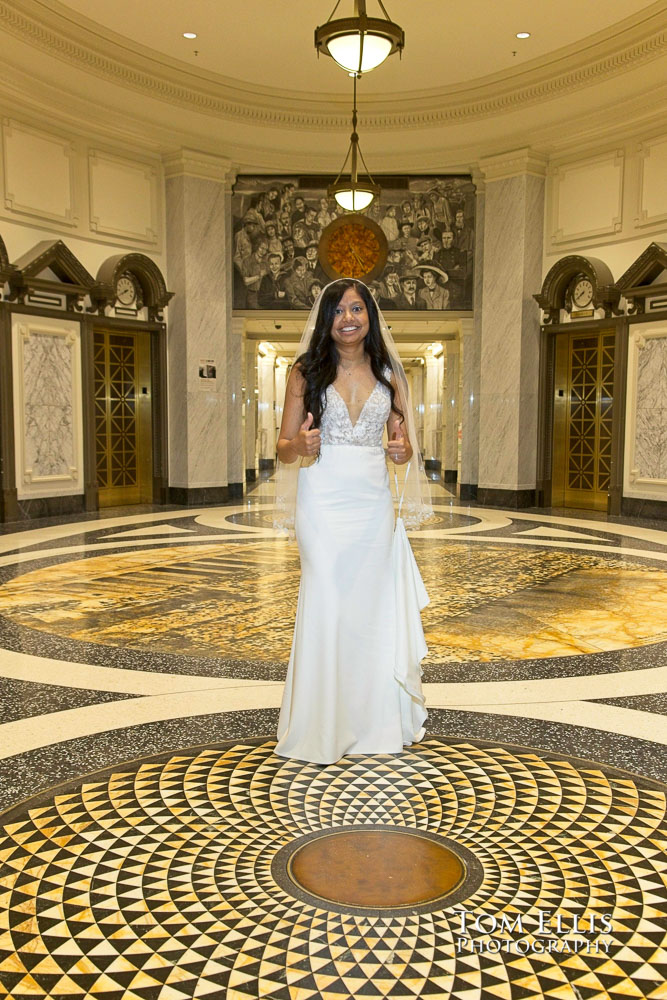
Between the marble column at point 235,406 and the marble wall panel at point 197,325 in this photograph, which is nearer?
the marble wall panel at point 197,325

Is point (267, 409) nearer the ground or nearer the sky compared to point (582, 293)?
nearer the ground

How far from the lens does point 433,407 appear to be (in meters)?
25.2

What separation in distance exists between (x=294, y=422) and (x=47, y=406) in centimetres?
843

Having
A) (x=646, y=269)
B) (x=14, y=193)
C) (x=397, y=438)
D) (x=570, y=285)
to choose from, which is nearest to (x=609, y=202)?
(x=570, y=285)

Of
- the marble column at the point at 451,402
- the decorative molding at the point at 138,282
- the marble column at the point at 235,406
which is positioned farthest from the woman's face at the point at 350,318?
the marble column at the point at 451,402

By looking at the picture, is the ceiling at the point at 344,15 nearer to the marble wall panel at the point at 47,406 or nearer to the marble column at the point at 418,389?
the marble wall panel at the point at 47,406

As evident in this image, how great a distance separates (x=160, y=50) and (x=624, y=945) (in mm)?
10691

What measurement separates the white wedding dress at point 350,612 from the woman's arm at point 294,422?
0.09 meters

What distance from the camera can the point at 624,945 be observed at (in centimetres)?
192

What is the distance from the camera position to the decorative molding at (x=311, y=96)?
30.0 ft

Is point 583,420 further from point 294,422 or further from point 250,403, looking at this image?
point 294,422

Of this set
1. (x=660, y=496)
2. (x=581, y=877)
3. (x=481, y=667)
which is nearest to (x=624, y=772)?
(x=581, y=877)

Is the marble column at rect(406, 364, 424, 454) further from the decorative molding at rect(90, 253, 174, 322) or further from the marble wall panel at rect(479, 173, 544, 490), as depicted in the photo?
the decorative molding at rect(90, 253, 174, 322)

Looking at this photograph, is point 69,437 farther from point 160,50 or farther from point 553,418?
point 553,418
